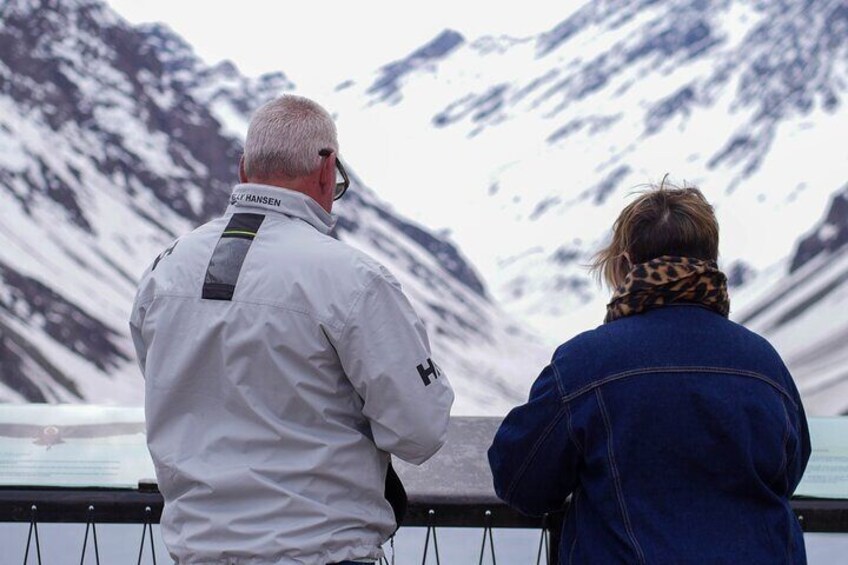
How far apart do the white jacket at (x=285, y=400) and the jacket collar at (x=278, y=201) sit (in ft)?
0.09

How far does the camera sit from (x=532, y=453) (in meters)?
0.99

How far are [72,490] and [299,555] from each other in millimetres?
483

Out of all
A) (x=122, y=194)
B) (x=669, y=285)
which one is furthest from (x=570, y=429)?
(x=122, y=194)

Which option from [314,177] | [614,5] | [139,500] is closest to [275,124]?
[314,177]

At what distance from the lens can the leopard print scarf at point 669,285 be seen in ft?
3.21

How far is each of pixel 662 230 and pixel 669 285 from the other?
0.05m

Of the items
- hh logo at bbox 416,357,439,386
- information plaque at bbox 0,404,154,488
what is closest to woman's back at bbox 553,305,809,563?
hh logo at bbox 416,357,439,386

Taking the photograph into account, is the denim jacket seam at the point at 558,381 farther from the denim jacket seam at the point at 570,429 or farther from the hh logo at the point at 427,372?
the hh logo at the point at 427,372

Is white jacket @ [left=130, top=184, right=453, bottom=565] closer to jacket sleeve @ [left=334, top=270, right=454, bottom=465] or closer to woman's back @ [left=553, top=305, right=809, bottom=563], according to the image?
jacket sleeve @ [left=334, top=270, right=454, bottom=465]

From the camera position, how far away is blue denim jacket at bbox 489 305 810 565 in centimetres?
93

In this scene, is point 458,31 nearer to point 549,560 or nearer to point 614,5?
point 614,5

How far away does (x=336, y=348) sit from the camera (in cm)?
98

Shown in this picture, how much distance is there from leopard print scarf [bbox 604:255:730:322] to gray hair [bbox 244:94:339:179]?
1.07 ft

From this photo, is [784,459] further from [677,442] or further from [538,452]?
[538,452]
